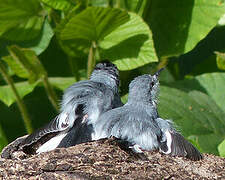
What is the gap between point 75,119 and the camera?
120 inches

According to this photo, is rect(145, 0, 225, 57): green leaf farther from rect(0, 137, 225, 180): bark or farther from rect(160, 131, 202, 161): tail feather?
rect(0, 137, 225, 180): bark

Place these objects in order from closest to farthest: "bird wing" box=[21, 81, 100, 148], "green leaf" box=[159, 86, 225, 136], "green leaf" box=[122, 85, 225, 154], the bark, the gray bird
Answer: the bark
the gray bird
"bird wing" box=[21, 81, 100, 148]
"green leaf" box=[122, 85, 225, 154]
"green leaf" box=[159, 86, 225, 136]

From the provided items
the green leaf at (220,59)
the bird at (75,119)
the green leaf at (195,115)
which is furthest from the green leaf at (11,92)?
the green leaf at (220,59)

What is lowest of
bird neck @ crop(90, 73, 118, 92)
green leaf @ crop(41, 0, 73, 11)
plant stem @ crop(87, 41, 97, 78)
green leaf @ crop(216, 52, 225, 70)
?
green leaf @ crop(216, 52, 225, 70)

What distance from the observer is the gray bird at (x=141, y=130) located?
9.38ft

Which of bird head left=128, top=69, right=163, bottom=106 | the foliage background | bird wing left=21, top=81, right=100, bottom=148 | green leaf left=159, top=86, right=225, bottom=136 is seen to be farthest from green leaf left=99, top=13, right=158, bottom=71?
bird wing left=21, top=81, right=100, bottom=148

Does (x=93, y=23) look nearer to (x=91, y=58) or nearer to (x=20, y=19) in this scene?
(x=91, y=58)

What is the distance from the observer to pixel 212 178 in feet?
9.25

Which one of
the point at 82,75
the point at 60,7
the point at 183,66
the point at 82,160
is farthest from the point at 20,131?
the point at 82,160

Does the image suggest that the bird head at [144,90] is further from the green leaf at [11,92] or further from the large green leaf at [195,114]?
the green leaf at [11,92]

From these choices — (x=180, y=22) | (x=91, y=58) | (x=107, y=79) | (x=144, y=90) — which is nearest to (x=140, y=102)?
(x=144, y=90)

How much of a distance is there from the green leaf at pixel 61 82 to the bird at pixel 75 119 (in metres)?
1.44

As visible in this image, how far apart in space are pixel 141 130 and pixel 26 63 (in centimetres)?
179

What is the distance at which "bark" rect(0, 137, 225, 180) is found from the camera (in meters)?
2.59
